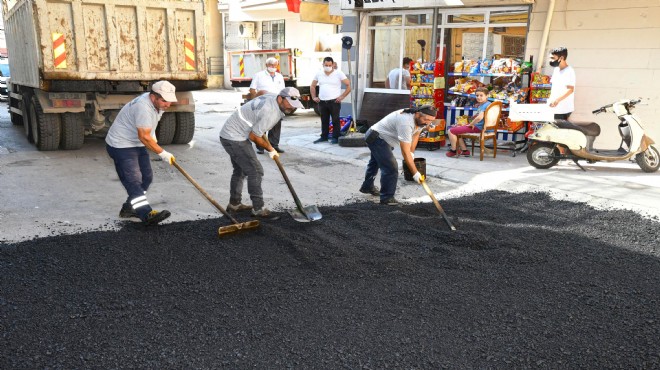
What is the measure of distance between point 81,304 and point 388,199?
11.5 feet

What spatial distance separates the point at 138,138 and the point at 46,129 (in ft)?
14.5

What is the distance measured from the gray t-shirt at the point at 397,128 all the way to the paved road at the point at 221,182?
2.80 feet

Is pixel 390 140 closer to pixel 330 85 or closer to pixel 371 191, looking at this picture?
pixel 371 191

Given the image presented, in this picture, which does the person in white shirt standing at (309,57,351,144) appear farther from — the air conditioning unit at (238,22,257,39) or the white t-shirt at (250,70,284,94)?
the air conditioning unit at (238,22,257,39)

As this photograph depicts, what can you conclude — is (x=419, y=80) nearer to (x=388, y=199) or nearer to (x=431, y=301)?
(x=388, y=199)

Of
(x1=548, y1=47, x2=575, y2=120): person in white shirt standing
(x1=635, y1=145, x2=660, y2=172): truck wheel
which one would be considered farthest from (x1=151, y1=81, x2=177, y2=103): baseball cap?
(x1=635, y1=145, x2=660, y2=172): truck wheel

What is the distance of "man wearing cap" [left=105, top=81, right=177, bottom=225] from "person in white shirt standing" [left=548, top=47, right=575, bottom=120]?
5705 millimetres

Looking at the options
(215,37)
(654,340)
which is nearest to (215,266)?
(654,340)

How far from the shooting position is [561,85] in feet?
26.3

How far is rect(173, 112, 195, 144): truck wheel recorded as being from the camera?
9633 millimetres

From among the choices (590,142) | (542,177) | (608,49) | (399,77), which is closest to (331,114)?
(399,77)

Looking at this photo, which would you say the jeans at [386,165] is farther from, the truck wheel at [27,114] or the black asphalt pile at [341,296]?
the truck wheel at [27,114]

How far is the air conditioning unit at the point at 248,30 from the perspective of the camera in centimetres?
2262

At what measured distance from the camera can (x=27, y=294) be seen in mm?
3654
